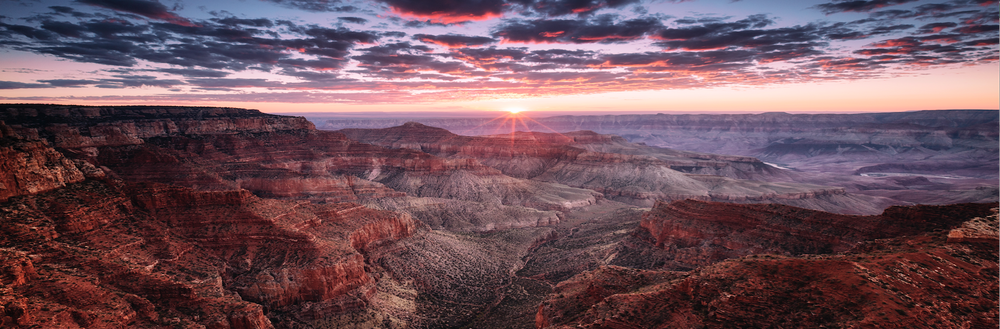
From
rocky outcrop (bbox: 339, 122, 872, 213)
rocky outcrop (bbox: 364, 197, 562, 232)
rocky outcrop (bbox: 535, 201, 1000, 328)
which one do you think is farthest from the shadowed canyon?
rocky outcrop (bbox: 339, 122, 872, 213)

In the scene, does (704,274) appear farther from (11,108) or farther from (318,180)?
(11,108)

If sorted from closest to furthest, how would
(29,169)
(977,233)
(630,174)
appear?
(977,233)
(29,169)
(630,174)

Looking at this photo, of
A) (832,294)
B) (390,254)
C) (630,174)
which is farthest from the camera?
(630,174)

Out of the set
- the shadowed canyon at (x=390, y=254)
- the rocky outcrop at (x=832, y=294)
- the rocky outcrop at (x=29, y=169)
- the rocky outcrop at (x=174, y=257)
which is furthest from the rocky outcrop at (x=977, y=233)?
the rocky outcrop at (x=29, y=169)

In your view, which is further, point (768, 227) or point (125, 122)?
point (125, 122)

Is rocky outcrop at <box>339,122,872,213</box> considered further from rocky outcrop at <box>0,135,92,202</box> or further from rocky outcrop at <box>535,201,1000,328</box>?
rocky outcrop at <box>535,201,1000,328</box>

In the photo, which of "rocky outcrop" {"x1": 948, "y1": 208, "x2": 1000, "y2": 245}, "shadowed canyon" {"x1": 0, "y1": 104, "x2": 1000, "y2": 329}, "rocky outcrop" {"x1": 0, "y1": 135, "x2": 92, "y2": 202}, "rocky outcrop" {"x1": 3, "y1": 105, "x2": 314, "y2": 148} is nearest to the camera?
"shadowed canyon" {"x1": 0, "y1": 104, "x2": 1000, "y2": 329}

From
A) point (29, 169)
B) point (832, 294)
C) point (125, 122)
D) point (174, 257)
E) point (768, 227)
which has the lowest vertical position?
point (768, 227)

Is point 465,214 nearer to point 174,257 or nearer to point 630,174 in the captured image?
point 174,257

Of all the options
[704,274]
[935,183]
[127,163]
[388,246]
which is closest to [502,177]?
[388,246]

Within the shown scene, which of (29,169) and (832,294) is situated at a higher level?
(29,169)

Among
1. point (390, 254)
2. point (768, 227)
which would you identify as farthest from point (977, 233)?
point (390, 254)
